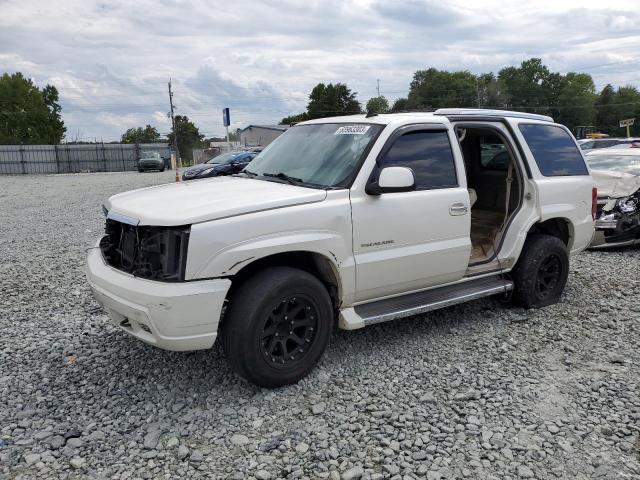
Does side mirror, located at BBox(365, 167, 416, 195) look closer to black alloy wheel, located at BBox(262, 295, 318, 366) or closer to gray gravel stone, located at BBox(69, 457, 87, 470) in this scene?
black alloy wheel, located at BBox(262, 295, 318, 366)

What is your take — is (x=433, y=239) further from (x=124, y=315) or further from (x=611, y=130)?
(x=611, y=130)

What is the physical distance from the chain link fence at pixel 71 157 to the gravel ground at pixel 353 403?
39411 millimetres

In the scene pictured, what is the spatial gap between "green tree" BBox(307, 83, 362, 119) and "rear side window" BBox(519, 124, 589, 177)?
80201mm

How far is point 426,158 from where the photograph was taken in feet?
15.0

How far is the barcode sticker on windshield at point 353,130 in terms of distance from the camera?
444cm

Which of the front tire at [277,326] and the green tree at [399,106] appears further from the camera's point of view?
the green tree at [399,106]

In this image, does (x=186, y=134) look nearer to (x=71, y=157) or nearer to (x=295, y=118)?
(x=295, y=118)

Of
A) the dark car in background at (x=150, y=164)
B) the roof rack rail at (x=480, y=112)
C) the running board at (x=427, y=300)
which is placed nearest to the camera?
the running board at (x=427, y=300)

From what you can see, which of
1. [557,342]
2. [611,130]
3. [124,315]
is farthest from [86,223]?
[611,130]

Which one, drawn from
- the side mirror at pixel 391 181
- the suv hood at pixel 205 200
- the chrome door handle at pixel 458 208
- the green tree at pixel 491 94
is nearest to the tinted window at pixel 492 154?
the chrome door handle at pixel 458 208

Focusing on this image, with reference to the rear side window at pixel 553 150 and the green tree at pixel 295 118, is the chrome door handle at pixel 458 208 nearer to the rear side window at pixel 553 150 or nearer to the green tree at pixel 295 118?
the rear side window at pixel 553 150

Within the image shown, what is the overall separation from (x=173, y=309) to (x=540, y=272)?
3871 mm

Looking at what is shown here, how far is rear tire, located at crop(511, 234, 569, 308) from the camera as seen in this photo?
5.37 m

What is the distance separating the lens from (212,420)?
3475 mm
